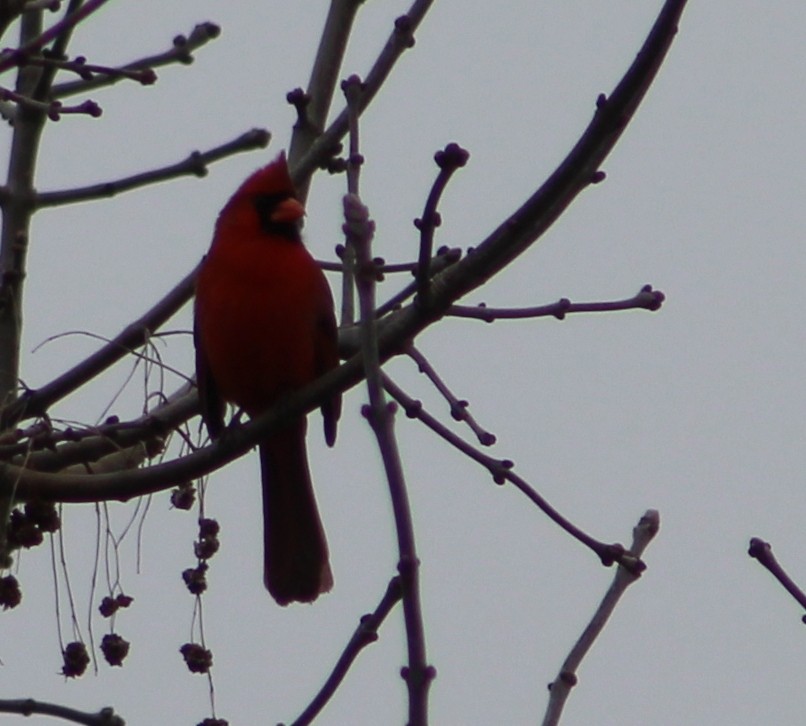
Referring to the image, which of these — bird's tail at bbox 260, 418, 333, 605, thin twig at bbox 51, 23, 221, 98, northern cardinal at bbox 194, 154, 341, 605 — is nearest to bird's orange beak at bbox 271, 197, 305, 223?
northern cardinal at bbox 194, 154, 341, 605

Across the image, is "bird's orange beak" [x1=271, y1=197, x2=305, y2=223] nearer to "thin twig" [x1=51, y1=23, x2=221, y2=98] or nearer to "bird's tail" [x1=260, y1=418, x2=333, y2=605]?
"bird's tail" [x1=260, y1=418, x2=333, y2=605]

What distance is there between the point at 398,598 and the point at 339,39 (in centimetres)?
246

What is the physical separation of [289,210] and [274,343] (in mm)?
394

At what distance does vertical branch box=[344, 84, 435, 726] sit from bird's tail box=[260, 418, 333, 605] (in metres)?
2.32

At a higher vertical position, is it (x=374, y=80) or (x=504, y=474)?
(x=374, y=80)

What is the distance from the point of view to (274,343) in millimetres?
4168

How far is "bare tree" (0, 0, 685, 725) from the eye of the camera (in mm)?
2041

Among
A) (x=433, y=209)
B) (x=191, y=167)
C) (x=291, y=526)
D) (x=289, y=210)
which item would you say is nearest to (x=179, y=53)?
(x=191, y=167)

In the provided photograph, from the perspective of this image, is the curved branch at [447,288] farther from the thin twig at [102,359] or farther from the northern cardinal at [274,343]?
the northern cardinal at [274,343]

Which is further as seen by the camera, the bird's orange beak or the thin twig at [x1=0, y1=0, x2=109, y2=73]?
the bird's orange beak

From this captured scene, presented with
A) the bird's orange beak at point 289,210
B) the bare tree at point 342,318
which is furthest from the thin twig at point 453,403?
the bird's orange beak at point 289,210

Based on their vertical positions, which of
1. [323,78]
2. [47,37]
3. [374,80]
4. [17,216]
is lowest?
[47,37]

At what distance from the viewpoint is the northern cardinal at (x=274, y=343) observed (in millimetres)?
4160

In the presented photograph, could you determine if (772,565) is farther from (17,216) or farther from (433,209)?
(17,216)
